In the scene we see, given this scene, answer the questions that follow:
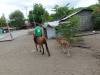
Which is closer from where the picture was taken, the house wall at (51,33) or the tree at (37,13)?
Result: the house wall at (51,33)

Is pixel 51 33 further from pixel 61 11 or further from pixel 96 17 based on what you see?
pixel 61 11

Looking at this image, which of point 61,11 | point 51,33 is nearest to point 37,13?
point 61,11

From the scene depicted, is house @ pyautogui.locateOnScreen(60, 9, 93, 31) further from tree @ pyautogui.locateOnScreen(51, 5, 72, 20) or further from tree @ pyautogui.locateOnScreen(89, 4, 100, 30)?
tree @ pyautogui.locateOnScreen(51, 5, 72, 20)

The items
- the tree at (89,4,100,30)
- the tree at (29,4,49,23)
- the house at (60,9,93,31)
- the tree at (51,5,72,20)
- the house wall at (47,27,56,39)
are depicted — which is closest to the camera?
the house wall at (47,27,56,39)

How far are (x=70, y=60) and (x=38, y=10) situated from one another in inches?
2503

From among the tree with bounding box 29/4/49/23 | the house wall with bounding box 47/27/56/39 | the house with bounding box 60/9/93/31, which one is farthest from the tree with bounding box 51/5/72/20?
the house wall with bounding box 47/27/56/39

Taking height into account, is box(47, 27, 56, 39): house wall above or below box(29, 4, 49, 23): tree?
below

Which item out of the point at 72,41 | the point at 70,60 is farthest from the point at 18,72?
the point at 72,41

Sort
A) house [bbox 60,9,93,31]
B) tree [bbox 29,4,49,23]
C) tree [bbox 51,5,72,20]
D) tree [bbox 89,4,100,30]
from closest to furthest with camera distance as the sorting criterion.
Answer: tree [bbox 89,4,100,30] < house [bbox 60,9,93,31] < tree [bbox 51,5,72,20] < tree [bbox 29,4,49,23]

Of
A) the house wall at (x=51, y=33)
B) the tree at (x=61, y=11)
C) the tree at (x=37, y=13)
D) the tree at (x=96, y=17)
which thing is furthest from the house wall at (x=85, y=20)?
the tree at (x=37, y=13)

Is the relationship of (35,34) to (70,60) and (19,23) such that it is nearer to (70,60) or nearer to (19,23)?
(70,60)

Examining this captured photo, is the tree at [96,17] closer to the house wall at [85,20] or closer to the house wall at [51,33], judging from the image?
the house wall at [85,20]

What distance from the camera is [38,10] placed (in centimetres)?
7662

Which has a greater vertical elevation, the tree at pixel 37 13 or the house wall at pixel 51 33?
the tree at pixel 37 13
